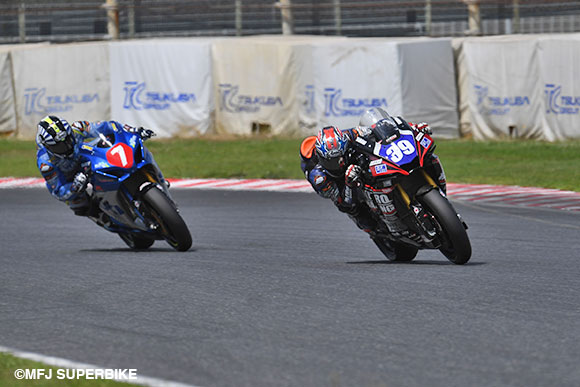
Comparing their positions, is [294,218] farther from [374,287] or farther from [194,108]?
[194,108]

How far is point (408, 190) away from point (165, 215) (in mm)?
2577

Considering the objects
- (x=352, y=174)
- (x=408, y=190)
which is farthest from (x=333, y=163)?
(x=408, y=190)

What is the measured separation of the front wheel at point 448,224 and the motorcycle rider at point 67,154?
3.49m

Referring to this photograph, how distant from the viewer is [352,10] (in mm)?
25578

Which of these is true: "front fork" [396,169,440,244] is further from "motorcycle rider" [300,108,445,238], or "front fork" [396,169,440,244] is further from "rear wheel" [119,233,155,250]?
"rear wheel" [119,233,155,250]

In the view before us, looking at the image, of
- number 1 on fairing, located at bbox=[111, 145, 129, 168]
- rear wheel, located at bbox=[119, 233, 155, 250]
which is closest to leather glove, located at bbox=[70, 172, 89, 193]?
number 1 on fairing, located at bbox=[111, 145, 129, 168]

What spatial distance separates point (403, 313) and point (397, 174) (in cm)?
219

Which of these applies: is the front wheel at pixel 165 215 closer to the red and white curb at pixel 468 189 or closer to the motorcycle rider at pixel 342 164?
the motorcycle rider at pixel 342 164

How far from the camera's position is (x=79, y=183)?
10.4 meters

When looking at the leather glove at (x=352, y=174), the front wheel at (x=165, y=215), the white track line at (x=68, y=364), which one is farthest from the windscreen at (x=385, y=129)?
the white track line at (x=68, y=364)

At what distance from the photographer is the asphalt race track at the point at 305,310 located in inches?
201

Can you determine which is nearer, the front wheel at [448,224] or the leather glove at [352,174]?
the front wheel at [448,224]

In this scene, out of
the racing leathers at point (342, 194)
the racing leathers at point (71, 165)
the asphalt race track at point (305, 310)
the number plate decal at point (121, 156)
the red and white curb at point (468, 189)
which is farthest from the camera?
the red and white curb at point (468, 189)

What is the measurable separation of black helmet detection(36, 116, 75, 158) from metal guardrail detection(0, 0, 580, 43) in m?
14.2
